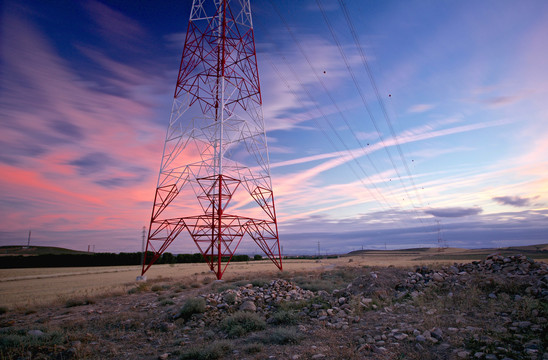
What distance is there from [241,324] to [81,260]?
76817 mm

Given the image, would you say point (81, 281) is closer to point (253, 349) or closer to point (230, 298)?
point (230, 298)

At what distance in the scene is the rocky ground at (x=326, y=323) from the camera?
7949mm

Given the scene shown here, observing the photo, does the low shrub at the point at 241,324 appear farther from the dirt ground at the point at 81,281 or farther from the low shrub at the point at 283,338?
the dirt ground at the point at 81,281

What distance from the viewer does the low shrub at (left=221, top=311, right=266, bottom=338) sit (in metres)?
10.4

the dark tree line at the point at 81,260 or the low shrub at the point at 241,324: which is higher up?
the dark tree line at the point at 81,260

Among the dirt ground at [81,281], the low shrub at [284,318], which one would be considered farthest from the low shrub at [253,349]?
the dirt ground at [81,281]

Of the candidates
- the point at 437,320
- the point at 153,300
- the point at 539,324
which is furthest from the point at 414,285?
the point at 153,300

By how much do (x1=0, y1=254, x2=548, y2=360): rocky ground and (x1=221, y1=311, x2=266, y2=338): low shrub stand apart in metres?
0.04

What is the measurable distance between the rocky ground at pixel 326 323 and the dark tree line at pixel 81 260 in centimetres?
6577

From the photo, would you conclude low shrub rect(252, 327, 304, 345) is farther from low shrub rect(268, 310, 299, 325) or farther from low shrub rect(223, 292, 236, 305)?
low shrub rect(223, 292, 236, 305)

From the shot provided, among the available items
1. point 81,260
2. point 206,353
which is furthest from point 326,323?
point 81,260

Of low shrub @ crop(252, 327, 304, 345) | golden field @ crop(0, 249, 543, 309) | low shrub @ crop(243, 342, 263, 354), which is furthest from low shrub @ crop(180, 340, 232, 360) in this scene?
golden field @ crop(0, 249, 543, 309)

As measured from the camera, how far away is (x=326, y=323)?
34.4ft

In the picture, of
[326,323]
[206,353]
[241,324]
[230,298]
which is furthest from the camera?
[230,298]
